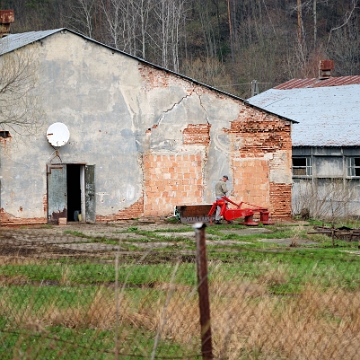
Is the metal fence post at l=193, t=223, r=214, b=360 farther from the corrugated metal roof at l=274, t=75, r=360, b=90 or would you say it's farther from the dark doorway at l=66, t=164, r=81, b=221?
the corrugated metal roof at l=274, t=75, r=360, b=90

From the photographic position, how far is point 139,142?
29.8m

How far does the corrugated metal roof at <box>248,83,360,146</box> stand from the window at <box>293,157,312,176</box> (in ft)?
2.53

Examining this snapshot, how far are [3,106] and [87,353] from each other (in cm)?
1879

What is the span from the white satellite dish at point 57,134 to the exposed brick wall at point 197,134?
428 centimetres

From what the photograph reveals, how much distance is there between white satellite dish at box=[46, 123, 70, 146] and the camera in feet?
91.9

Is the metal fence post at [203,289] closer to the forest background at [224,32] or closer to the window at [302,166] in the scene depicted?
the window at [302,166]

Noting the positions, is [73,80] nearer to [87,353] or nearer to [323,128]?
[323,128]

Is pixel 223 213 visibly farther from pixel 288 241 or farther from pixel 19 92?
pixel 19 92

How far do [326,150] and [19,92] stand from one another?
1353cm

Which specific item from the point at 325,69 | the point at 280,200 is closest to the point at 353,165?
the point at 280,200

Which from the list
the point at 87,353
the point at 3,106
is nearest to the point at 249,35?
the point at 3,106

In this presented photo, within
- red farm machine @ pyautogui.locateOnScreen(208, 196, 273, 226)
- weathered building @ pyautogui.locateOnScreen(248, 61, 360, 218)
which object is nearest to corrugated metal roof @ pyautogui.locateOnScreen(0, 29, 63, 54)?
red farm machine @ pyautogui.locateOnScreen(208, 196, 273, 226)

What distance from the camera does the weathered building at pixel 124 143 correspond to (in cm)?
2802

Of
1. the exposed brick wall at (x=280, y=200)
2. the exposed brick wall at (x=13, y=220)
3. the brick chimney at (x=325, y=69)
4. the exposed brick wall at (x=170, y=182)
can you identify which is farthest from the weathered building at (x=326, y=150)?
the exposed brick wall at (x=13, y=220)
